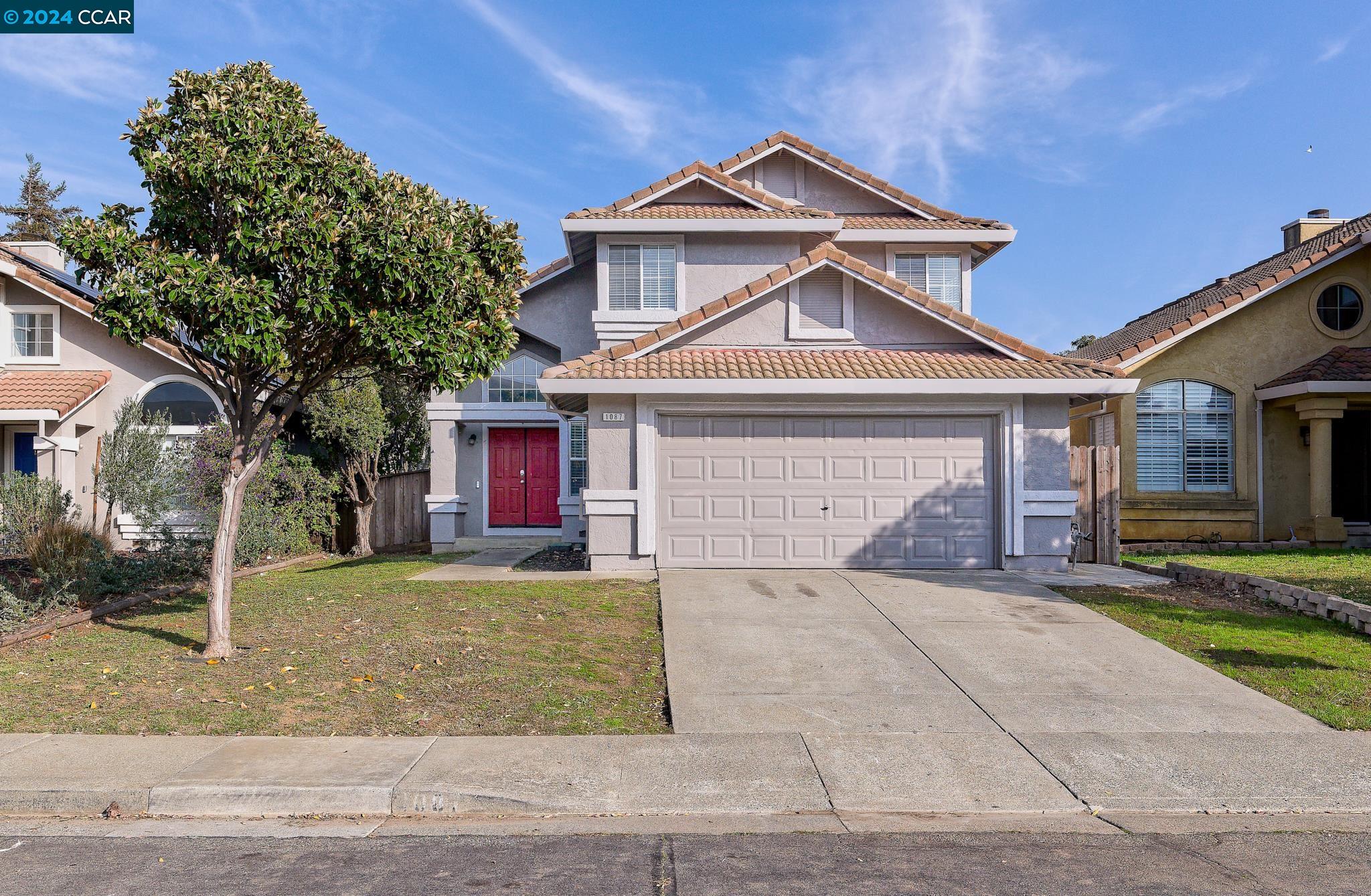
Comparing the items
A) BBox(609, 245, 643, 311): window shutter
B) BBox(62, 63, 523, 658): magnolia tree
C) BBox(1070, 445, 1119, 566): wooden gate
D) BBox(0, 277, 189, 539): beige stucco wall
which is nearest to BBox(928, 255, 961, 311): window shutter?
BBox(1070, 445, 1119, 566): wooden gate

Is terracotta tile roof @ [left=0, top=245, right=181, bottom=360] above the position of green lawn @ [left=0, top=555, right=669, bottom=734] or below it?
above

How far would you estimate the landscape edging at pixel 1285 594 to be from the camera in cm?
930

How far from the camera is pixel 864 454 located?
12883 mm

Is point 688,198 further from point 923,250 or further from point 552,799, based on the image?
point 552,799

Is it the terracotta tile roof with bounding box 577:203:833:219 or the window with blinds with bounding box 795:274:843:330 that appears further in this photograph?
the terracotta tile roof with bounding box 577:203:833:219

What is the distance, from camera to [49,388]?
1625 cm

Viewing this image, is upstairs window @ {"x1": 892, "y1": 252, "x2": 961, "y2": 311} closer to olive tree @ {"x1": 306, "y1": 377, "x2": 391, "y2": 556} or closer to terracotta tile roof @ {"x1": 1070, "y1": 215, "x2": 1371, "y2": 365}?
terracotta tile roof @ {"x1": 1070, "y1": 215, "x2": 1371, "y2": 365}

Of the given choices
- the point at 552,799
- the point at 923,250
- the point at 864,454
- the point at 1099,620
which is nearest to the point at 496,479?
the point at 864,454

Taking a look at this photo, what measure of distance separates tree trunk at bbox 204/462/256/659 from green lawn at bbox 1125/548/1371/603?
1205 cm

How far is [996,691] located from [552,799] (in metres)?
4.09

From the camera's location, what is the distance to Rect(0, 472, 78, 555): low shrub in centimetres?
1140

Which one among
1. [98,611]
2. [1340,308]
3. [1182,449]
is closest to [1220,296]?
[1340,308]

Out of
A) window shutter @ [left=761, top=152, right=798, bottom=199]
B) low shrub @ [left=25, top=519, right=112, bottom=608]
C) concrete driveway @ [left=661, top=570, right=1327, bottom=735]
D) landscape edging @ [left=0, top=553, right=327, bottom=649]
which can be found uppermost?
window shutter @ [left=761, top=152, right=798, bottom=199]

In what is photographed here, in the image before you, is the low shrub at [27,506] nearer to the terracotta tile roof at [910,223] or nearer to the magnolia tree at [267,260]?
the magnolia tree at [267,260]
